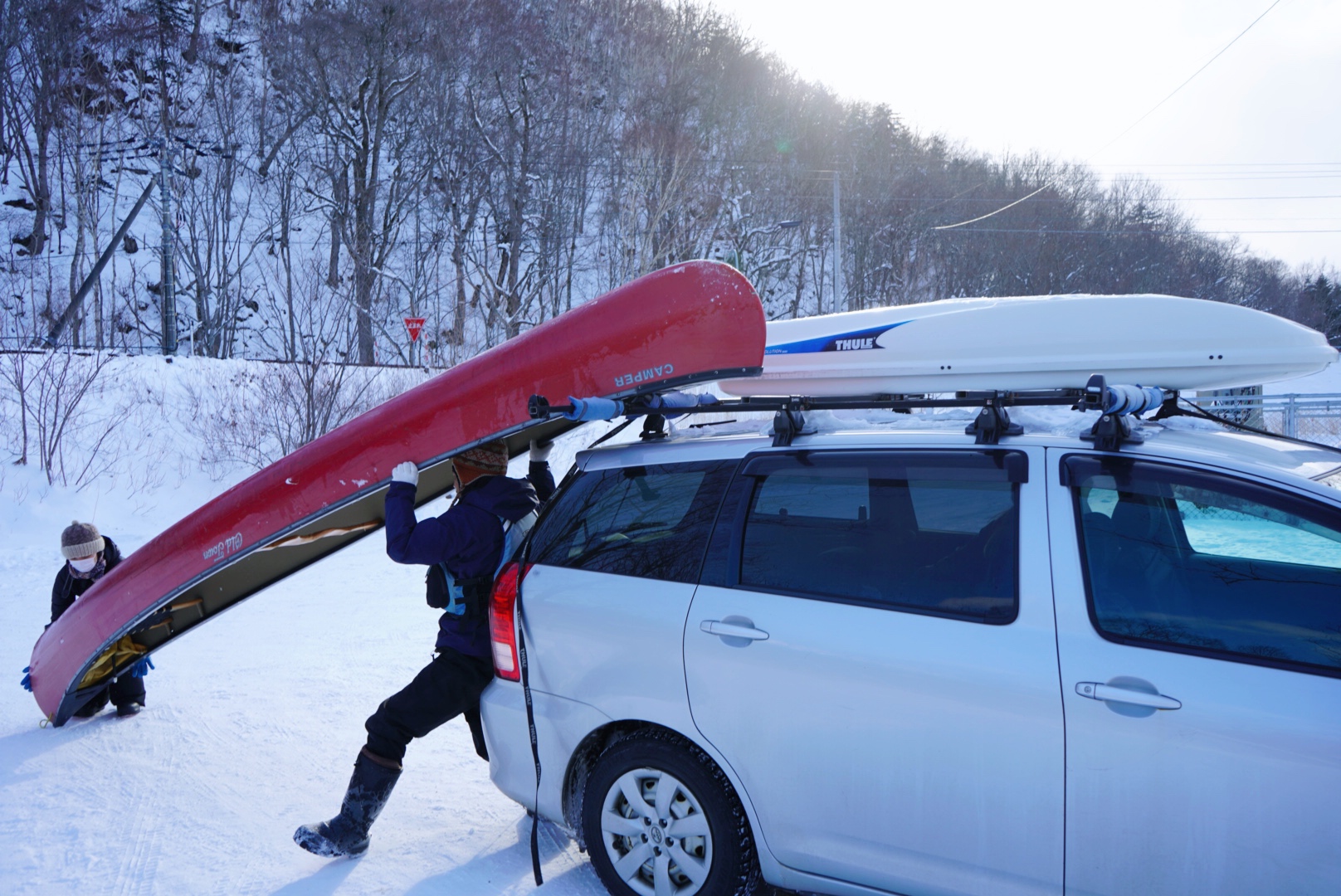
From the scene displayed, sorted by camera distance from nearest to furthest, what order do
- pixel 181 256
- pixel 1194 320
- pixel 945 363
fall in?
pixel 1194 320 < pixel 945 363 < pixel 181 256

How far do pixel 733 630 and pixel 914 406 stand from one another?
3.64 ft

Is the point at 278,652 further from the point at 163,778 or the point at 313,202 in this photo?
the point at 313,202

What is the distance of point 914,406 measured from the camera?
332 centimetres

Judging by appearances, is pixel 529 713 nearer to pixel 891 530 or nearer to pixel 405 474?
pixel 405 474

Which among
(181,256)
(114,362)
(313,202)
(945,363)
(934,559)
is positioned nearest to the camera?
(934,559)

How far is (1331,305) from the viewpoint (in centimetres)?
5941

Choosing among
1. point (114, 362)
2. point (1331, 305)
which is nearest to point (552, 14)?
point (114, 362)

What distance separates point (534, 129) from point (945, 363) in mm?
35172

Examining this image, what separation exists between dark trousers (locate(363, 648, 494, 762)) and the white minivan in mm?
282

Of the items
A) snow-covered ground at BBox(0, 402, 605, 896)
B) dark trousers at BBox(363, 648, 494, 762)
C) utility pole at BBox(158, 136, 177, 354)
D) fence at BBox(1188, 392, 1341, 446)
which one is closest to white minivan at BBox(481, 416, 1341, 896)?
dark trousers at BBox(363, 648, 494, 762)

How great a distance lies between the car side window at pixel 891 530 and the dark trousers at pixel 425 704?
4.76ft

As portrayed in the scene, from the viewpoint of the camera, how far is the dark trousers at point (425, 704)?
147 inches

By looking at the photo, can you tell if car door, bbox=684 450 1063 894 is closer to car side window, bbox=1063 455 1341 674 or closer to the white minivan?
the white minivan

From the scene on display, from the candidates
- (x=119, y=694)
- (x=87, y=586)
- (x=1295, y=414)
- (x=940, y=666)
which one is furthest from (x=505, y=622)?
(x=1295, y=414)
